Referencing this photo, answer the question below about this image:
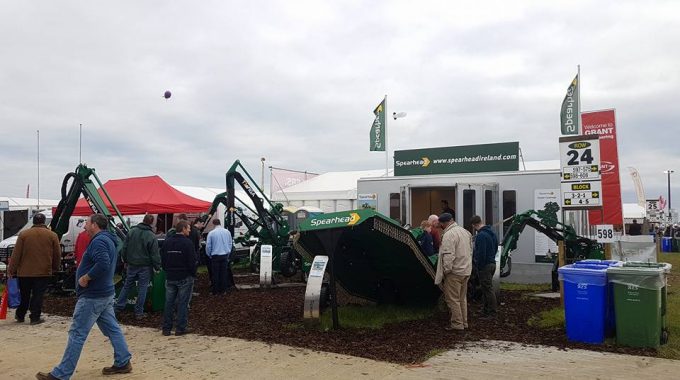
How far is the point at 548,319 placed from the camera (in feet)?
28.1

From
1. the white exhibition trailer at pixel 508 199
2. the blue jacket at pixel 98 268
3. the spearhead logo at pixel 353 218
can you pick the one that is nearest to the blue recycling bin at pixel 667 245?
the white exhibition trailer at pixel 508 199

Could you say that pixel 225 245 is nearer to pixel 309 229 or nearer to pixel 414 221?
pixel 309 229

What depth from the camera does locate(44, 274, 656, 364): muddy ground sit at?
267 inches

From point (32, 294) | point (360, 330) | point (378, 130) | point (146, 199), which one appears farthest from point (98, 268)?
point (378, 130)

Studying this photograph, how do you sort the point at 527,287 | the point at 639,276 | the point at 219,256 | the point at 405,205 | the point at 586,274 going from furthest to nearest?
the point at 405,205 < the point at 527,287 < the point at 219,256 < the point at 586,274 < the point at 639,276

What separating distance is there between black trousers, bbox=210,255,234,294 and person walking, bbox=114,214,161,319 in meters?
2.37

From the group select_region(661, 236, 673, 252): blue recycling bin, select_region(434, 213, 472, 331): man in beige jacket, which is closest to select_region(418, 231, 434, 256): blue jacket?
select_region(434, 213, 472, 331): man in beige jacket

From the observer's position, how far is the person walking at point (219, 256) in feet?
38.7

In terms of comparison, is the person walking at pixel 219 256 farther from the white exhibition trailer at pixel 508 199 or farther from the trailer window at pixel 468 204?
the trailer window at pixel 468 204

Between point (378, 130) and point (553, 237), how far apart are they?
11.6 metres

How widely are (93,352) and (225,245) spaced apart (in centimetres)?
513

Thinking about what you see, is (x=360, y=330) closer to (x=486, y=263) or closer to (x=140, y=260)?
(x=486, y=263)

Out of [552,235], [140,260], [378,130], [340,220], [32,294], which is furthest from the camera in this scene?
[378,130]

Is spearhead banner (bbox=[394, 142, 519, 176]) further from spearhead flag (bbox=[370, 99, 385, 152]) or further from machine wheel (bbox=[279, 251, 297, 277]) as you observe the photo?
spearhead flag (bbox=[370, 99, 385, 152])
